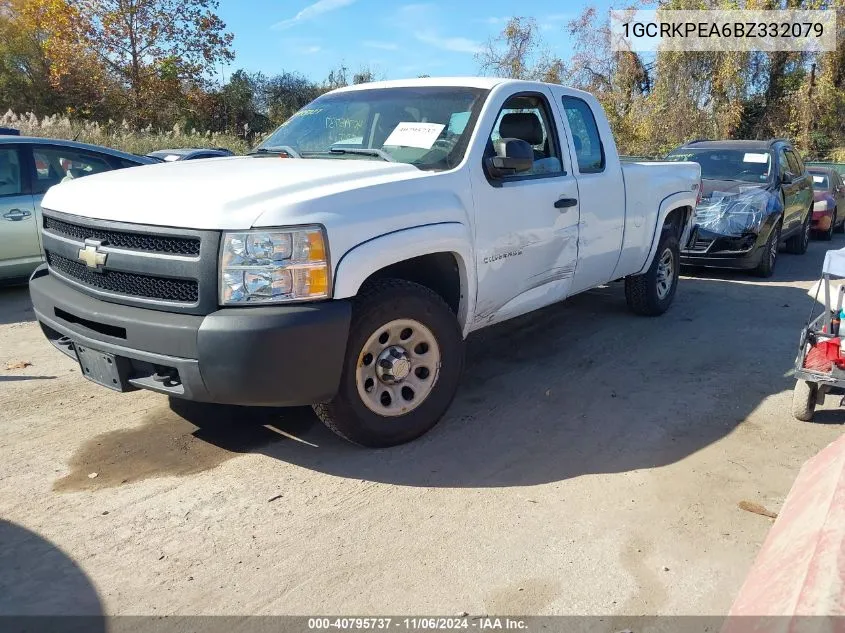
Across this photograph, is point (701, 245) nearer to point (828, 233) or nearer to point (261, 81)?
point (828, 233)

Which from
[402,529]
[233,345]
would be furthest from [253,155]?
[402,529]

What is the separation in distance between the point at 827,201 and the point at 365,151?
40.5 ft

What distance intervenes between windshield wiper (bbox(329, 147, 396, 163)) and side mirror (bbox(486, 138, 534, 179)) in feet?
1.91

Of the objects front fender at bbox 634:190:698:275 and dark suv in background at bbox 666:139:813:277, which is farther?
dark suv in background at bbox 666:139:813:277

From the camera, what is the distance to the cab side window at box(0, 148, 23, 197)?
22.6 feet

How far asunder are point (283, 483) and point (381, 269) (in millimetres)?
1185

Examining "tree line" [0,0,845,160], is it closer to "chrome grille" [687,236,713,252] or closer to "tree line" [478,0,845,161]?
"tree line" [478,0,845,161]

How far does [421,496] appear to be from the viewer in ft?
11.1

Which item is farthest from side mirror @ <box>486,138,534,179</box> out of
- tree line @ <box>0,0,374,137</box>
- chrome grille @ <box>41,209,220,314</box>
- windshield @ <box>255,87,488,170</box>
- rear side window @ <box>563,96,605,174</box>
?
tree line @ <box>0,0,374,137</box>

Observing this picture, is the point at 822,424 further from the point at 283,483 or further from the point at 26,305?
the point at 26,305

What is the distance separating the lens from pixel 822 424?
4.31 metres

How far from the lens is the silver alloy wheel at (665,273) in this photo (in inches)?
264

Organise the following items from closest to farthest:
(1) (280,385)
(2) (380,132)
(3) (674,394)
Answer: (1) (280,385) < (2) (380,132) < (3) (674,394)

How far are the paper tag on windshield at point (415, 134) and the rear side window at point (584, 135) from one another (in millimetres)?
1316
